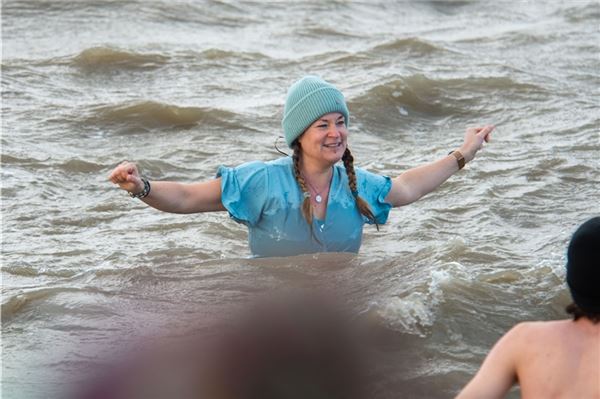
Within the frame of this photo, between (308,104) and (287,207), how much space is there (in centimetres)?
57

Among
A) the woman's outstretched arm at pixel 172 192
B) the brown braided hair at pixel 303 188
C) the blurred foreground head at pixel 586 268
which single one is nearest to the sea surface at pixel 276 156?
the brown braided hair at pixel 303 188

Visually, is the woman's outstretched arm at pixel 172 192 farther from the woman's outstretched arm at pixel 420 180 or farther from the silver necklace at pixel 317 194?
the woman's outstretched arm at pixel 420 180

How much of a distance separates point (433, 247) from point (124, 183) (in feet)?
8.81

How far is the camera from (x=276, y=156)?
11.0 meters

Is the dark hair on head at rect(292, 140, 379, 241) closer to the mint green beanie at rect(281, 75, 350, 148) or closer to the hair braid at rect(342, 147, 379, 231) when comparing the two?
the hair braid at rect(342, 147, 379, 231)

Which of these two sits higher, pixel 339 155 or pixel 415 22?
pixel 339 155

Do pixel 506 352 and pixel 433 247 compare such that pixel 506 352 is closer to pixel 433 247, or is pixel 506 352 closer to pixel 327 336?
pixel 327 336

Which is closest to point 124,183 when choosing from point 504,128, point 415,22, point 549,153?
point 549,153

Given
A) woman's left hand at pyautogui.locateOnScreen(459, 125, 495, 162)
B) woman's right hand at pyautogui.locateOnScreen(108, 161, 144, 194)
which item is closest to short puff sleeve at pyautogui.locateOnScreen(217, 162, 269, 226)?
woman's right hand at pyautogui.locateOnScreen(108, 161, 144, 194)

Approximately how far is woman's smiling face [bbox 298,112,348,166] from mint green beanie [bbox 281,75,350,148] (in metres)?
0.04

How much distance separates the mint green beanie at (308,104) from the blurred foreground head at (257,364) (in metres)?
0.99

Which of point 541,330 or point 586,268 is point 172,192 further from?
point 586,268

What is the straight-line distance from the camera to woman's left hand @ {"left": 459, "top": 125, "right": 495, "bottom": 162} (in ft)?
23.5

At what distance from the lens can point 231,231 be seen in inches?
348
